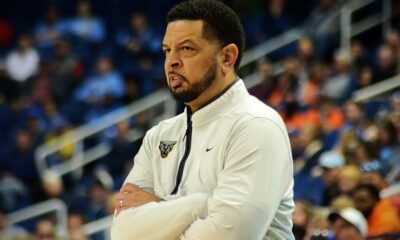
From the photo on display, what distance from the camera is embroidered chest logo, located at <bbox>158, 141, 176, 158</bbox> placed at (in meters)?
3.33

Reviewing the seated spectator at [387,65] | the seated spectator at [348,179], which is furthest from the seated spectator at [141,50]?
the seated spectator at [348,179]

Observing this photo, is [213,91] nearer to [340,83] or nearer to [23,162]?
[340,83]

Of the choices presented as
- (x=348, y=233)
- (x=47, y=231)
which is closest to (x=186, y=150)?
(x=348, y=233)

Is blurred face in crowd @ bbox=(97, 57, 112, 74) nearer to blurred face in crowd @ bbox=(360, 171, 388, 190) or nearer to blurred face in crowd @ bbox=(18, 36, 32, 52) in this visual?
blurred face in crowd @ bbox=(18, 36, 32, 52)

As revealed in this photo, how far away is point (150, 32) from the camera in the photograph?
1380cm

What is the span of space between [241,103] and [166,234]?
496mm

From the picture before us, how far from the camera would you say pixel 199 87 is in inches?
126

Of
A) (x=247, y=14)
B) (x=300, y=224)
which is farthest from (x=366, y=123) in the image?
(x=247, y=14)

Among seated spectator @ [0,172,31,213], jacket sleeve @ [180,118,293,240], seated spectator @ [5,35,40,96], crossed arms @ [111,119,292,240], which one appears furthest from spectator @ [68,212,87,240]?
jacket sleeve @ [180,118,293,240]

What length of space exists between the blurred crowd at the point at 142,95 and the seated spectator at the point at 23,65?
0.06ft

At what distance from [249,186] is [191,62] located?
46cm

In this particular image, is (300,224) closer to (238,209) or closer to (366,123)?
(366,123)

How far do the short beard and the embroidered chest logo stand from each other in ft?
0.65

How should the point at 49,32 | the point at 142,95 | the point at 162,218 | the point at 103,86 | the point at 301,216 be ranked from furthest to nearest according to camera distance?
1. the point at 49,32
2. the point at 103,86
3. the point at 142,95
4. the point at 301,216
5. the point at 162,218
